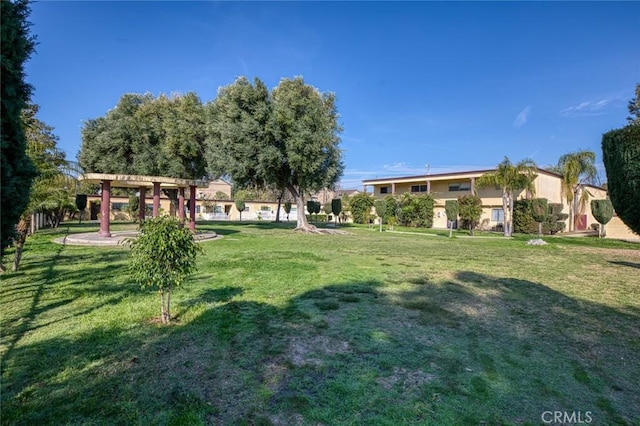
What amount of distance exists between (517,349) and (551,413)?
1.26 m

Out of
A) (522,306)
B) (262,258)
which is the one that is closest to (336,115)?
(262,258)

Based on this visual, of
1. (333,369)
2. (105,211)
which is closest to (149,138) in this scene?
(105,211)

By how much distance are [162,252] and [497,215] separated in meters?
30.4

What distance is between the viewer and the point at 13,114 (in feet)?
9.91

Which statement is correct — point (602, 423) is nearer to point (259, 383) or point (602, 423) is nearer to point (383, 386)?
point (383, 386)

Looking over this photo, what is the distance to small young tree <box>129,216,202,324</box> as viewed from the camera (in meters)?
4.15

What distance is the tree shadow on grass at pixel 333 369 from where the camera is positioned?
2.51 metres

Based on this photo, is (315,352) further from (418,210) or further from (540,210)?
(418,210)

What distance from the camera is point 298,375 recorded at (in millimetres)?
3061

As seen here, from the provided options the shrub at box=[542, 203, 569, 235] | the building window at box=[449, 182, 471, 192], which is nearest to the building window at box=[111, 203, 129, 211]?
the building window at box=[449, 182, 471, 192]

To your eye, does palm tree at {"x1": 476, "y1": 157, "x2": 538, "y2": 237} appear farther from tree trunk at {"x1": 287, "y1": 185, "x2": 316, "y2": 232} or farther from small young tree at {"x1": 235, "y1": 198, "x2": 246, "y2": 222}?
small young tree at {"x1": 235, "y1": 198, "x2": 246, "y2": 222}

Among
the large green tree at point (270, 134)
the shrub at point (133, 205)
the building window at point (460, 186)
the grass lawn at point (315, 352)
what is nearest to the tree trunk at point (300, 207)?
the large green tree at point (270, 134)

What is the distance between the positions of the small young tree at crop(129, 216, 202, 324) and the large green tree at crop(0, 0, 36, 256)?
4.14 feet
